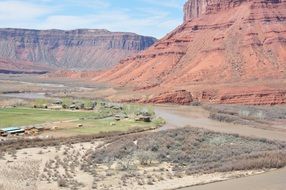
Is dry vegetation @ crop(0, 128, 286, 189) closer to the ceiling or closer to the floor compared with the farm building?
closer to the floor

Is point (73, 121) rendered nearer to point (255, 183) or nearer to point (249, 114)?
point (249, 114)

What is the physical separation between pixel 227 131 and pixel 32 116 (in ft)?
76.1

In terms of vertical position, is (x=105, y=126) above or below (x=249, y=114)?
below

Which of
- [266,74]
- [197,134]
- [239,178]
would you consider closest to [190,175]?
[239,178]

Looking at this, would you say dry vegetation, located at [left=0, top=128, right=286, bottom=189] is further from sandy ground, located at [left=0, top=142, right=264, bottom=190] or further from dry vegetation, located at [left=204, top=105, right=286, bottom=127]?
dry vegetation, located at [left=204, top=105, right=286, bottom=127]

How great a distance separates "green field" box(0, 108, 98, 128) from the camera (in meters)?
55.3

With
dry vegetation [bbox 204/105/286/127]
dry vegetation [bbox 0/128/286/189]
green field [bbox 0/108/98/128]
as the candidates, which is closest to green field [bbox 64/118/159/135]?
green field [bbox 0/108/98/128]

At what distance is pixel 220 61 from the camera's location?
382 feet

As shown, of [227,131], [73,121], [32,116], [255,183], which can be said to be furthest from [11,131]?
[255,183]

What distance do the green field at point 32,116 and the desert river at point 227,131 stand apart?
11324mm

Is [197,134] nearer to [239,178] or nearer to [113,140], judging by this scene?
[113,140]

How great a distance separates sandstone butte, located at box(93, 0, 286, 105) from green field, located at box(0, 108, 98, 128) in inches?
1036

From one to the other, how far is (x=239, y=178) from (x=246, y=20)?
10214cm

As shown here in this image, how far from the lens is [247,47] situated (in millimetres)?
119062
